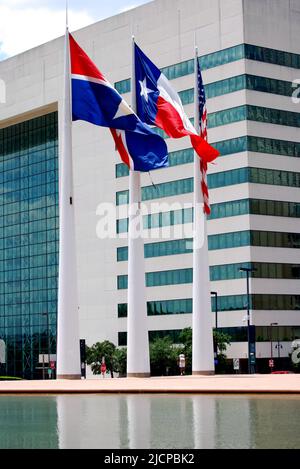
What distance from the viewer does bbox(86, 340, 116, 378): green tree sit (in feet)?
357

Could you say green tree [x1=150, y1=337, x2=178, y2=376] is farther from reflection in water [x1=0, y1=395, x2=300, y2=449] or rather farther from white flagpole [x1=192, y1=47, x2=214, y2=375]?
reflection in water [x1=0, y1=395, x2=300, y2=449]

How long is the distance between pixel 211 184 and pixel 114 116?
56.3 metres

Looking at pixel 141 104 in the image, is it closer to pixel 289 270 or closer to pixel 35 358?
pixel 289 270

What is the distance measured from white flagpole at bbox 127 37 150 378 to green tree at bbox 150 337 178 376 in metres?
48.4

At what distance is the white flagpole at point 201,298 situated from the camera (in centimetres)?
5719

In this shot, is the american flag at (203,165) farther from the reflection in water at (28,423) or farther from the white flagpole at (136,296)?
the reflection in water at (28,423)

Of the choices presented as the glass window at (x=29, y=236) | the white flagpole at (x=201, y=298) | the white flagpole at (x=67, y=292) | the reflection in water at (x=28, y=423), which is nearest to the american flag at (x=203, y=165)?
the white flagpole at (x=201, y=298)

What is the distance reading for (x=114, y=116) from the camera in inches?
2039

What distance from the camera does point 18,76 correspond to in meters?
134

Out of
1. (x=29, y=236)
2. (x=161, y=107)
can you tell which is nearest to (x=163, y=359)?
(x=29, y=236)

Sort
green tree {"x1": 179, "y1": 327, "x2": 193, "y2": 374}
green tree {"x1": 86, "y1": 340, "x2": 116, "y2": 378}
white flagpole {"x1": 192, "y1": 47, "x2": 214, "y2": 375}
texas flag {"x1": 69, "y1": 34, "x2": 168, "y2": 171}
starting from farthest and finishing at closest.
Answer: green tree {"x1": 86, "y1": 340, "x2": 116, "y2": 378} → green tree {"x1": 179, "y1": 327, "x2": 193, "y2": 374} → white flagpole {"x1": 192, "y1": 47, "x2": 214, "y2": 375} → texas flag {"x1": 69, "y1": 34, "x2": 168, "y2": 171}

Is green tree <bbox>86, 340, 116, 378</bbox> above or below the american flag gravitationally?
below

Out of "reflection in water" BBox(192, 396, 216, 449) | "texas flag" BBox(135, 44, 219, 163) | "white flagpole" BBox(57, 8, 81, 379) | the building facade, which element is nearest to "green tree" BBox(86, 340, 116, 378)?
the building facade

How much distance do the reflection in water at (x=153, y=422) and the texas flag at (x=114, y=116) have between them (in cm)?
1935
